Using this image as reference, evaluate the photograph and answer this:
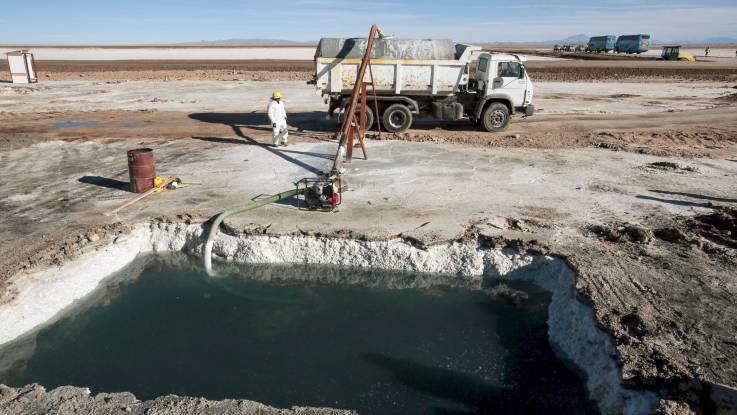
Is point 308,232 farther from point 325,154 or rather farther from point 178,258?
point 325,154

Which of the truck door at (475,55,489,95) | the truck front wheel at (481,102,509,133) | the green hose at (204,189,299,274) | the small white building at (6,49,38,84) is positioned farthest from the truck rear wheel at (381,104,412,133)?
the small white building at (6,49,38,84)

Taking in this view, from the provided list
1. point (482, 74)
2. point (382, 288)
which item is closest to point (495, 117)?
point (482, 74)

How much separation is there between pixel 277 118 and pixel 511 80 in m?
7.81

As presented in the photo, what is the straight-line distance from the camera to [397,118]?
53.5 ft

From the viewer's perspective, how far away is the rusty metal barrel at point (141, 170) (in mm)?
10656

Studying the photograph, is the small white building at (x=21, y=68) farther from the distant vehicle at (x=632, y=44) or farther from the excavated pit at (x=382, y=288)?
the distant vehicle at (x=632, y=44)

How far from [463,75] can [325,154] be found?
5.40 metres

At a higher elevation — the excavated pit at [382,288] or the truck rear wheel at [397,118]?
the truck rear wheel at [397,118]

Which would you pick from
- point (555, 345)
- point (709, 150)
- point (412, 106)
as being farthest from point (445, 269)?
point (709, 150)

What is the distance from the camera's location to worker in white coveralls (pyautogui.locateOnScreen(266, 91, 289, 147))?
13891mm

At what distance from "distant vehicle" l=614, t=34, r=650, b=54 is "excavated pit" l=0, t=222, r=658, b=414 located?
2789 inches

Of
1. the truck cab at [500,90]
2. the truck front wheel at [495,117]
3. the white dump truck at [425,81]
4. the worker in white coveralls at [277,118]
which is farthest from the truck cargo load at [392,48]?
the worker in white coveralls at [277,118]

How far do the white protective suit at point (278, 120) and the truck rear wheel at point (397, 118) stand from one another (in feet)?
11.5

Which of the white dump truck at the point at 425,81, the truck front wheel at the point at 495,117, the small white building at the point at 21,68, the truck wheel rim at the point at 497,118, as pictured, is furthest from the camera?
the small white building at the point at 21,68
